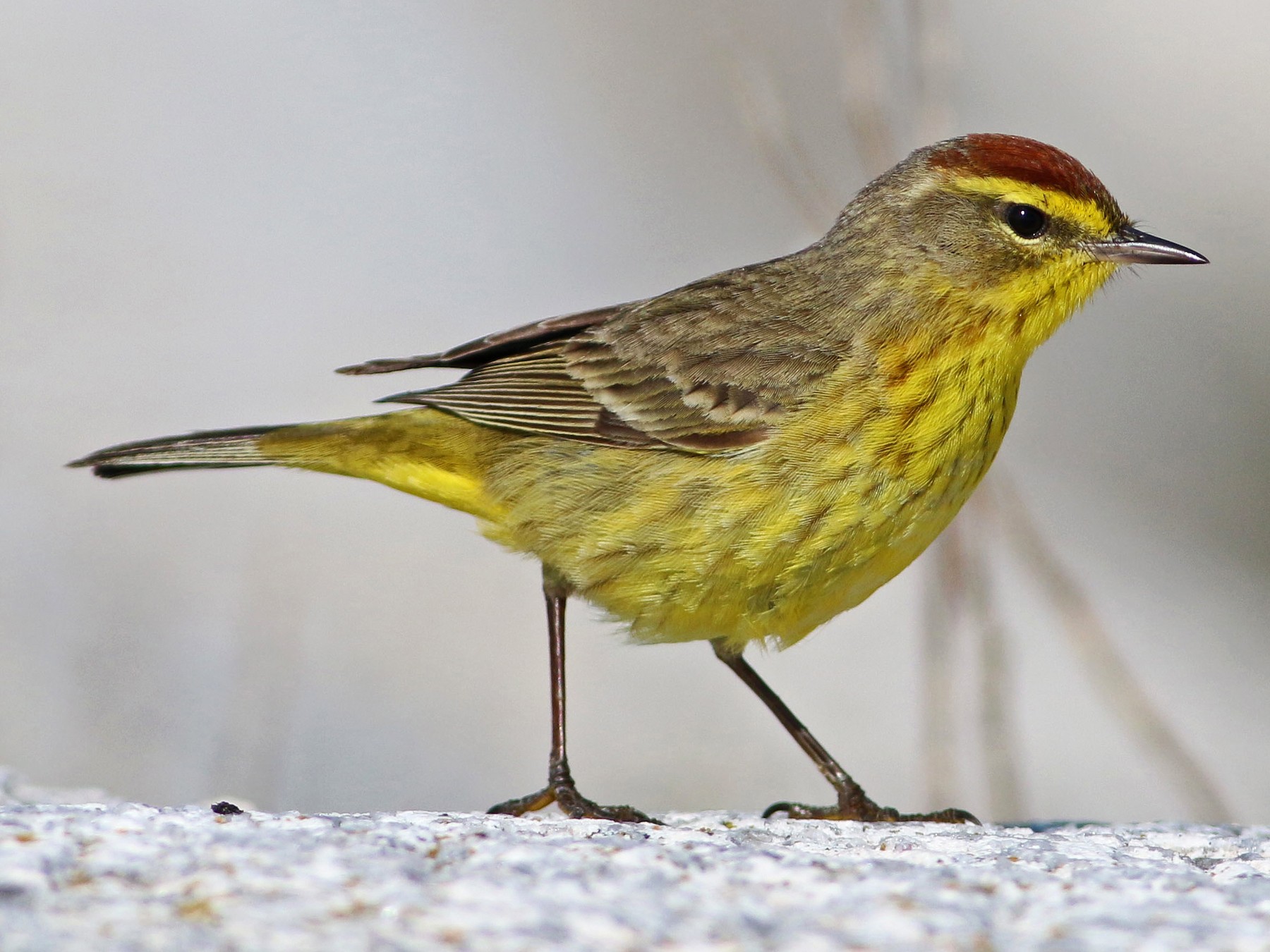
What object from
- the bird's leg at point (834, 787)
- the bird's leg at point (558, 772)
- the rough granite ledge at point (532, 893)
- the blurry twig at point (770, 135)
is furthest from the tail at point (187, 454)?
the blurry twig at point (770, 135)

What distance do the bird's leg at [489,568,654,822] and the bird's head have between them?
155 cm

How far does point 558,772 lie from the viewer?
498 cm

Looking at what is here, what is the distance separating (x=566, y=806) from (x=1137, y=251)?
8.27 feet

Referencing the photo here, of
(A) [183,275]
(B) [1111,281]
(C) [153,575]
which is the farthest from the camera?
(A) [183,275]

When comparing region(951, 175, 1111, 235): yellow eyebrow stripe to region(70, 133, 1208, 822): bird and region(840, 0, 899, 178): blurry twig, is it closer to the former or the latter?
region(70, 133, 1208, 822): bird

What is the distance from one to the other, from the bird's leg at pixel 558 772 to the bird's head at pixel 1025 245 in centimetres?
155

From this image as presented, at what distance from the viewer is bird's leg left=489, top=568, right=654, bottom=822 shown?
185 inches

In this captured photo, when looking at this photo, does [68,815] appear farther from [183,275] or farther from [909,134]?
[183,275]

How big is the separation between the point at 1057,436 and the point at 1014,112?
273 cm

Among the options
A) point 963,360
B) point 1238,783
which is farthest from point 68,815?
point 1238,783

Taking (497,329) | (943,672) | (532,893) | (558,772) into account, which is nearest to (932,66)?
(943,672)

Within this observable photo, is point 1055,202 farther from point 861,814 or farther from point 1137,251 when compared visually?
point 861,814

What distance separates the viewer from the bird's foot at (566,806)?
184 inches

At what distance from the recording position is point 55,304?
9.55 m
